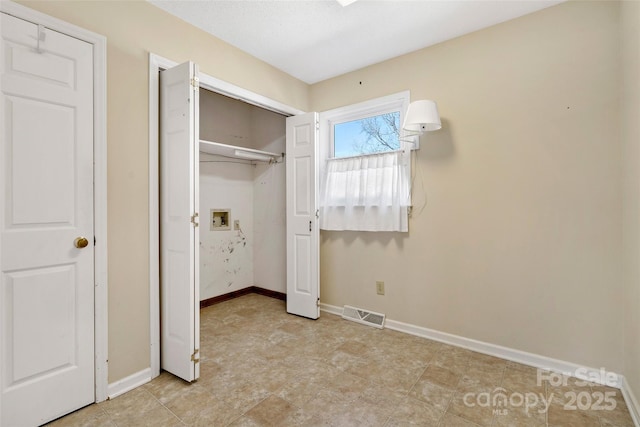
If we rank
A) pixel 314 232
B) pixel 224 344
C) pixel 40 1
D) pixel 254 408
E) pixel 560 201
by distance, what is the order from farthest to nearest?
pixel 314 232 → pixel 224 344 → pixel 560 201 → pixel 254 408 → pixel 40 1

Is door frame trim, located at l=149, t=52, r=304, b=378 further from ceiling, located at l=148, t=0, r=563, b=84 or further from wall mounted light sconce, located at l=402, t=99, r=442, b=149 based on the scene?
wall mounted light sconce, located at l=402, t=99, r=442, b=149

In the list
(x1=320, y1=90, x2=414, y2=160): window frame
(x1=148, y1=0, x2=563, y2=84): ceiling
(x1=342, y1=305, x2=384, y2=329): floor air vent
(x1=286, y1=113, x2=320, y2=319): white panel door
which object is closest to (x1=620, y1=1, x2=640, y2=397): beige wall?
(x1=148, y1=0, x2=563, y2=84): ceiling

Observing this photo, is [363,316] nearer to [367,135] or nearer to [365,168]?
[365,168]

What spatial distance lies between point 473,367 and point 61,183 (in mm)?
2942

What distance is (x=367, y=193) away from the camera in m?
2.96

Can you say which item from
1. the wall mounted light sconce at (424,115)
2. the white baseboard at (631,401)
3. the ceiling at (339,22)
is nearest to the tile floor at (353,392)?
the white baseboard at (631,401)

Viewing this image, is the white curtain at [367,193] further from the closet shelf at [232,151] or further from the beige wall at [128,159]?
the beige wall at [128,159]

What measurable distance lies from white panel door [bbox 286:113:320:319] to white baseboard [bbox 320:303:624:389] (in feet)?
2.88

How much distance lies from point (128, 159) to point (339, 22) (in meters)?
1.85

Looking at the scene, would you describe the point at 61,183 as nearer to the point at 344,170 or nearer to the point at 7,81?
the point at 7,81

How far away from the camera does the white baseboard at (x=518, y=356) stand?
1976 mm

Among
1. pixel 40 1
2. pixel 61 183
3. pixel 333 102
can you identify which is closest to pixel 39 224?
pixel 61 183

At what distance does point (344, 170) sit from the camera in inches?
124

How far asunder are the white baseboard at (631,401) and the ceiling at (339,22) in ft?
8.42
